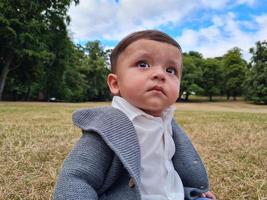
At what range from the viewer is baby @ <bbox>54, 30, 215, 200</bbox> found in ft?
4.75

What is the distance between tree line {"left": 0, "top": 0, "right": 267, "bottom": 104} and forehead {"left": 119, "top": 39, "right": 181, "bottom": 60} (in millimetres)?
20662

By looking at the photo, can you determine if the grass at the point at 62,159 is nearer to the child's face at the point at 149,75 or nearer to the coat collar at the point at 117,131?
the coat collar at the point at 117,131

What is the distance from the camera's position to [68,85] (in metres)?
39.2

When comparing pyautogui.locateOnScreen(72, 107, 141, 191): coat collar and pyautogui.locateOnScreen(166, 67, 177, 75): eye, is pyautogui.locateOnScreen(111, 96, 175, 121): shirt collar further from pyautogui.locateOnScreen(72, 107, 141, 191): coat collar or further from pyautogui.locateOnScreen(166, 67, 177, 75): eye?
pyautogui.locateOnScreen(166, 67, 177, 75): eye

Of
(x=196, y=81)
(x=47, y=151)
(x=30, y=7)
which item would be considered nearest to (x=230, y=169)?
(x=47, y=151)

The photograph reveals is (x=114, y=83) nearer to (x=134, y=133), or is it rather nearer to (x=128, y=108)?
(x=128, y=108)

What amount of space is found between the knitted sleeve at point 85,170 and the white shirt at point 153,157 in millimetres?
172

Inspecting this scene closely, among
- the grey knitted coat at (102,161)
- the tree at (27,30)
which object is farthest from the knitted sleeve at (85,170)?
the tree at (27,30)

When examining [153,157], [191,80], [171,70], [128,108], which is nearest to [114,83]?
[128,108]

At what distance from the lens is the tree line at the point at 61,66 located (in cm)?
2234

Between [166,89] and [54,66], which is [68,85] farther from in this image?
[166,89]

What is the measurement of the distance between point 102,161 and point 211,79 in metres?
49.5

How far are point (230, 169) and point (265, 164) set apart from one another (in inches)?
18.5

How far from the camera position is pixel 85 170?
141 cm
